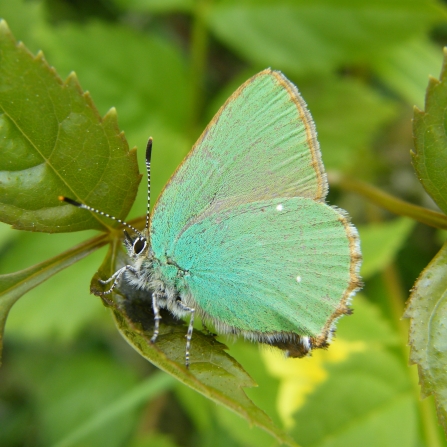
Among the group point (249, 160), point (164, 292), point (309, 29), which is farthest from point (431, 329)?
point (309, 29)

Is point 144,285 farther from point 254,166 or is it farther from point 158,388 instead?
point 158,388

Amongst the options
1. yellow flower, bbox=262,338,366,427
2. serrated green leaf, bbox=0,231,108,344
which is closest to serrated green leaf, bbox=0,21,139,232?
serrated green leaf, bbox=0,231,108,344

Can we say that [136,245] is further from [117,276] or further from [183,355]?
[183,355]

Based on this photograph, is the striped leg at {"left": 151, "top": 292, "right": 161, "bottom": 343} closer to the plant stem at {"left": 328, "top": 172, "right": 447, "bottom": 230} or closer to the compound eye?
the compound eye

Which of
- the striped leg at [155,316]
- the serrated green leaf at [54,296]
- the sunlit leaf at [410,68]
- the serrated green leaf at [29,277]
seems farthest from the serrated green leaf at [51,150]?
the sunlit leaf at [410,68]

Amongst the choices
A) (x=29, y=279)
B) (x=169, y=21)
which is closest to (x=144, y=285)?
(x=29, y=279)

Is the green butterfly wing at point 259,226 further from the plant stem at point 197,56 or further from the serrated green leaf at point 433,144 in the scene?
the plant stem at point 197,56
